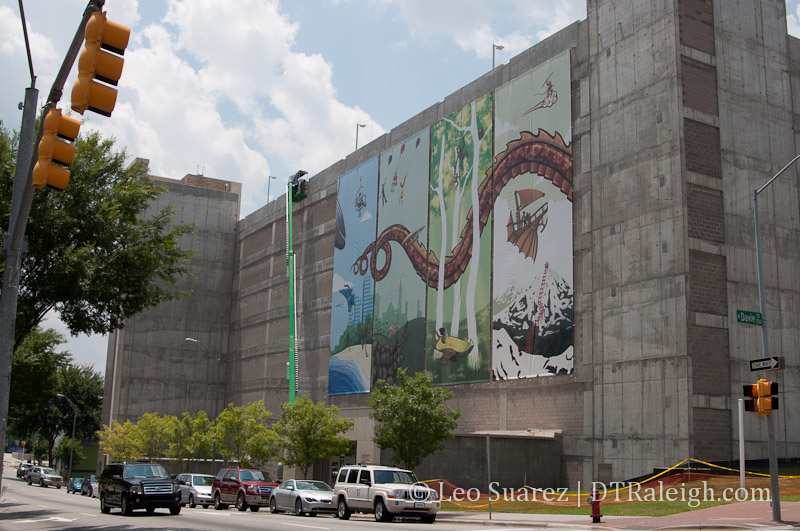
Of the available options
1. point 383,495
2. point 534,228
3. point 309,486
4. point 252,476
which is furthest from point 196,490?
point 534,228

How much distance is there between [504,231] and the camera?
50.0 meters

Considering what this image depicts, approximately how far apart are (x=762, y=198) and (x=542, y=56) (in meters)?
16.3

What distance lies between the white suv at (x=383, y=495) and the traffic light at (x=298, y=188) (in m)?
50.9

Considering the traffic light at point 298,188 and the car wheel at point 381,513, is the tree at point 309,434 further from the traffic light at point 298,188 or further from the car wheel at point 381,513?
the traffic light at point 298,188

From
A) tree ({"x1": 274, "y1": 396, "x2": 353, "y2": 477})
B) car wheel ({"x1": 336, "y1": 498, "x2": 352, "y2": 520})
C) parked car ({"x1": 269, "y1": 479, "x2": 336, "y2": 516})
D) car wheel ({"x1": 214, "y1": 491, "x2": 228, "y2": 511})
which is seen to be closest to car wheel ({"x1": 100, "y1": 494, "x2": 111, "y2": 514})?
parked car ({"x1": 269, "y1": 479, "x2": 336, "y2": 516})

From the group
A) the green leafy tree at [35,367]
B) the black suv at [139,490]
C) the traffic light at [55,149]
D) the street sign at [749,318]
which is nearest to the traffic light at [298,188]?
the green leafy tree at [35,367]

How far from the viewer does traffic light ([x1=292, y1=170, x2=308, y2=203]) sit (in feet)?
257

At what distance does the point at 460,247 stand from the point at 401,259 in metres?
7.63

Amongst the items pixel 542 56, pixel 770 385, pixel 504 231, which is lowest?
pixel 770 385

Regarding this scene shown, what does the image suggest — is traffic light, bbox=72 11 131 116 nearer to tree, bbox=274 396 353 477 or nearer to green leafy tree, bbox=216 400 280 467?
tree, bbox=274 396 353 477

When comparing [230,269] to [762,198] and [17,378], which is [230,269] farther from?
[762,198]

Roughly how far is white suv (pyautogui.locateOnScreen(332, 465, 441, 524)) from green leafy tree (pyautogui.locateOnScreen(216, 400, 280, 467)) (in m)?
24.5

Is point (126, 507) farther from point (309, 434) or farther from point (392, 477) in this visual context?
point (309, 434)

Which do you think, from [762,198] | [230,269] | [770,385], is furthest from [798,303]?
[230,269]
